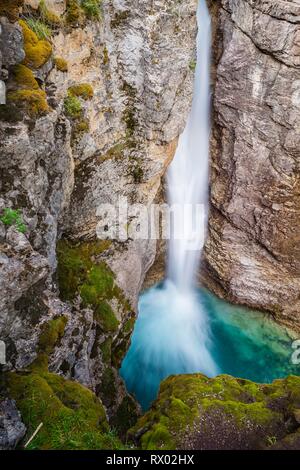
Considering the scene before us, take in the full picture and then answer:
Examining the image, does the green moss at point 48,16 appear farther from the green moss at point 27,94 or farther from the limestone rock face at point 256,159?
the limestone rock face at point 256,159

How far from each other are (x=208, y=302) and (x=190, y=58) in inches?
396

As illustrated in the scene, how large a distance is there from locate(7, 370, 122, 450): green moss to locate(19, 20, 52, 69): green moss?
607 cm

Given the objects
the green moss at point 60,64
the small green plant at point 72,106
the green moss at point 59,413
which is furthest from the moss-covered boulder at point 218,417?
the green moss at point 60,64

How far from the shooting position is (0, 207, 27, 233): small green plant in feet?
19.2

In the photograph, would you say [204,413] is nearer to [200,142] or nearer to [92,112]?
[92,112]

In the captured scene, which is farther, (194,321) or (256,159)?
(194,321)

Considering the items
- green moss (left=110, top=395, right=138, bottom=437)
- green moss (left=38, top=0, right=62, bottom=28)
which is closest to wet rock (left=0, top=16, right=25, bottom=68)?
green moss (left=38, top=0, right=62, bottom=28)

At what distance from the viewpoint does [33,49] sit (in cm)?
688

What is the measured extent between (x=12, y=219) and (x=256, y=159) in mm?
10045

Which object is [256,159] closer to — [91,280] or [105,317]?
[91,280]

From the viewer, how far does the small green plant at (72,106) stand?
8462 millimetres

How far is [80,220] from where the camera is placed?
9938 mm

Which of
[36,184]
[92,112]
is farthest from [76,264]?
[92,112]

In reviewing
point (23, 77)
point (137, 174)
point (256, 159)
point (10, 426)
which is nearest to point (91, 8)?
point (23, 77)
